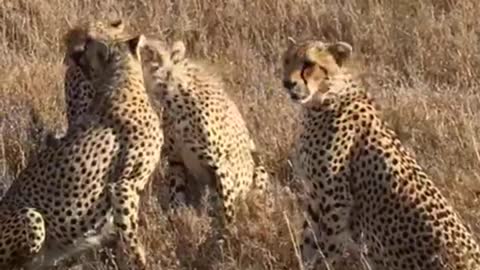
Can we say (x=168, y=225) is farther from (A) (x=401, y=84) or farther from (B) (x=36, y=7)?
(B) (x=36, y=7)

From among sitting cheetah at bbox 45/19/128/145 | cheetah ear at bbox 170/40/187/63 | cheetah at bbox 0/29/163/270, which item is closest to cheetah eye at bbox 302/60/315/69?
cheetah at bbox 0/29/163/270

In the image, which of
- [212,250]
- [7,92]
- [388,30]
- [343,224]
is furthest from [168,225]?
[388,30]

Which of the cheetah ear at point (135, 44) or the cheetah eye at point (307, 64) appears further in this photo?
the cheetah ear at point (135, 44)

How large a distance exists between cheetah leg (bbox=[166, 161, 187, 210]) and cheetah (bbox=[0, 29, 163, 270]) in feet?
1.58

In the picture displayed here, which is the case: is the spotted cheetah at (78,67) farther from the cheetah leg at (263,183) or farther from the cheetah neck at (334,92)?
the cheetah neck at (334,92)

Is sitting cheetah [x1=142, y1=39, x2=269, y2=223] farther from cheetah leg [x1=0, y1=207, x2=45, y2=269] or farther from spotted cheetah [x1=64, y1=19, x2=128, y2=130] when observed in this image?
cheetah leg [x1=0, y1=207, x2=45, y2=269]

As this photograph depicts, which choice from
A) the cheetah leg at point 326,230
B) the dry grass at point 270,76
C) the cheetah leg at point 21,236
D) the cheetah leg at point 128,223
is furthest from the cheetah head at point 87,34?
the cheetah leg at point 326,230

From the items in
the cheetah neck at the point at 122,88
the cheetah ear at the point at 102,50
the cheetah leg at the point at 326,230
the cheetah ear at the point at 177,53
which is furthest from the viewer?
the cheetah ear at the point at 177,53

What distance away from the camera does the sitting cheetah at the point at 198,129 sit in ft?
18.7

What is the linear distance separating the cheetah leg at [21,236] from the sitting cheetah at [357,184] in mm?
911

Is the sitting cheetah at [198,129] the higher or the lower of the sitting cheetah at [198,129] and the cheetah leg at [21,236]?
the higher

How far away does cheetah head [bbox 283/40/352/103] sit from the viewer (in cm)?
506

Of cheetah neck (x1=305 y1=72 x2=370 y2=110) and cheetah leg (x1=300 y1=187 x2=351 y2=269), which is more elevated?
cheetah neck (x1=305 y1=72 x2=370 y2=110)

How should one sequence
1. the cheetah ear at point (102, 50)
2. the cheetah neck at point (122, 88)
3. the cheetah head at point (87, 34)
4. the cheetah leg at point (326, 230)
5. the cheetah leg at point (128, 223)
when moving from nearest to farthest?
the cheetah leg at point (326, 230), the cheetah leg at point (128, 223), the cheetah neck at point (122, 88), the cheetah ear at point (102, 50), the cheetah head at point (87, 34)
